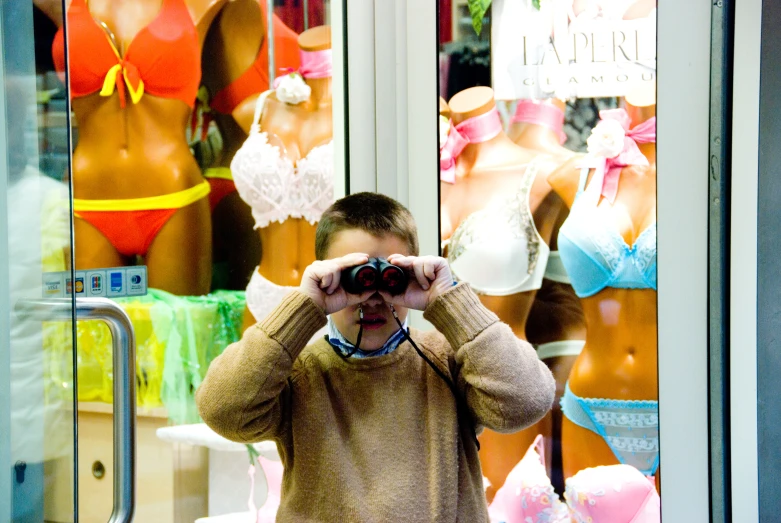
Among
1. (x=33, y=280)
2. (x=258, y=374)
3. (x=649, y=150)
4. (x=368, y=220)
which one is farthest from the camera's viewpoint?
(x=649, y=150)

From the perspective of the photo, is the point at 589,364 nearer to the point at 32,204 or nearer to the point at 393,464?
the point at 393,464

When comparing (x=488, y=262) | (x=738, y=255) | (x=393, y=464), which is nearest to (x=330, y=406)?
(x=393, y=464)

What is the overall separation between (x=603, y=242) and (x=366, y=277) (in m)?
0.76

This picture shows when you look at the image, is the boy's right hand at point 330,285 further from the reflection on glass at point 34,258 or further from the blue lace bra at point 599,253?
the blue lace bra at point 599,253

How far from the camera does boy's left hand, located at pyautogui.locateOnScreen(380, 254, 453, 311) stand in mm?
1097

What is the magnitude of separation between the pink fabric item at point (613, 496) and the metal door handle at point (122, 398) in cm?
97

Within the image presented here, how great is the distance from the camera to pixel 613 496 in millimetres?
1662

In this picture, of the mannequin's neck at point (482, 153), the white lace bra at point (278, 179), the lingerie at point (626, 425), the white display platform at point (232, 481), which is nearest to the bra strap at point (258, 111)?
the white lace bra at point (278, 179)

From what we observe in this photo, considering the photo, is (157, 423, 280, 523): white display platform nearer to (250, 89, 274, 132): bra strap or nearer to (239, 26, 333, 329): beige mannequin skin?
(239, 26, 333, 329): beige mannequin skin

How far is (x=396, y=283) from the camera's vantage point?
107 centimetres

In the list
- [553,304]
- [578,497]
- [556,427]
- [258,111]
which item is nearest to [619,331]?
[553,304]

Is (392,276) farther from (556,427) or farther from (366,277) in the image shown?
(556,427)

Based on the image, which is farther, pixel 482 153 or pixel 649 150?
pixel 482 153

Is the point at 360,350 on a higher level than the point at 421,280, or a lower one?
lower
